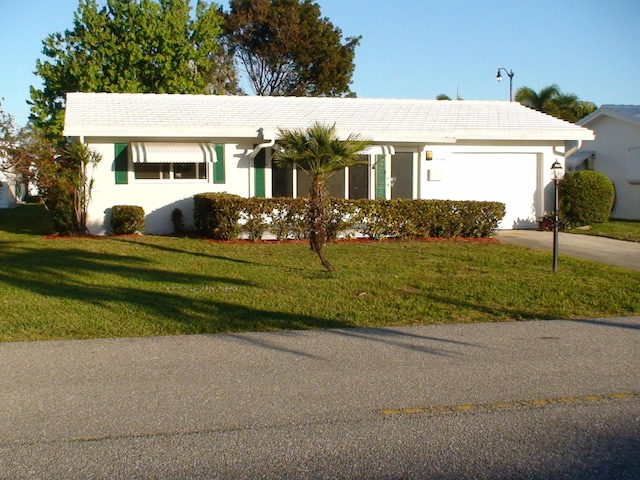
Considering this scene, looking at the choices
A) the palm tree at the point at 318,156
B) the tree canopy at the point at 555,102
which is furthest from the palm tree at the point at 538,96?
the palm tree at the point at 318,156

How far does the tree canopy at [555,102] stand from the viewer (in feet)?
118

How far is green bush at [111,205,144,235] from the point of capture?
1609 cm

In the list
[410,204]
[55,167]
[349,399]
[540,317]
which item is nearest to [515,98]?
[410,204]

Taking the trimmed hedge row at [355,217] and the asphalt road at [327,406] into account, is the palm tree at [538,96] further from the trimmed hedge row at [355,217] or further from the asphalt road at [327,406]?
the asphalt road at [327,406]

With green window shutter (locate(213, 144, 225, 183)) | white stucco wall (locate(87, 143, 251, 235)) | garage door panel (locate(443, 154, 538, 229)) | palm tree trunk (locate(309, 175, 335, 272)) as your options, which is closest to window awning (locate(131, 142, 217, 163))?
green window shutter (locate(213, 144, 225, 183))

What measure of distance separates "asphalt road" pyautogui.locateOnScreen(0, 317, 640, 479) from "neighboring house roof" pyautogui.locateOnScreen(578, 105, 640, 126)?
15.7 metres

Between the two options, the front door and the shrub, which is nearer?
the shrub

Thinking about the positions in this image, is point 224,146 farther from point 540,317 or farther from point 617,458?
point 617,458

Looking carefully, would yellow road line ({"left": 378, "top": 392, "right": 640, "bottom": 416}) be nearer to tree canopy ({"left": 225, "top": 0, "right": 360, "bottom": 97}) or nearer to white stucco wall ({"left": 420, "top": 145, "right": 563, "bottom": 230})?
white stucco wall ({"left": 420, "top": 145, "right": 563, "bottom": 230})

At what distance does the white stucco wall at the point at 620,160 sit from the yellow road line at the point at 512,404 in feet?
56.8

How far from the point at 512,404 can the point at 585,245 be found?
10219 millimetres

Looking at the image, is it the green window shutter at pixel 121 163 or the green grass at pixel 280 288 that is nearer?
the green grass at pixel 280 288

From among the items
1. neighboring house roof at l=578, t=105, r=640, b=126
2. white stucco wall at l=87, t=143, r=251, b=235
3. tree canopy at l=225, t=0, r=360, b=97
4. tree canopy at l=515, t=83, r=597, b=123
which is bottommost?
white stucco wall at l=87, t=143, r=251, b=235

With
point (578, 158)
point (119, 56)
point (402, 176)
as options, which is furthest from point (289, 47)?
point (402, 176)
